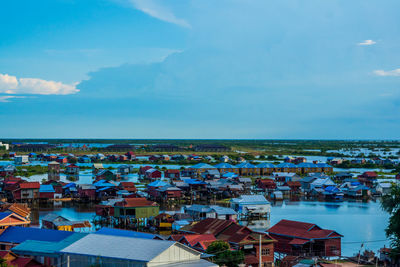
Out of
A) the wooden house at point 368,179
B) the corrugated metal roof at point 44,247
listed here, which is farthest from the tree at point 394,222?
the wooden house at point 368,179

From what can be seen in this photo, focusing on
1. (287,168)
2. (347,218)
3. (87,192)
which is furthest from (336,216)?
(287,168)

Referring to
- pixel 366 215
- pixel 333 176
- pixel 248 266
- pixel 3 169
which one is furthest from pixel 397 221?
pixel 3 169

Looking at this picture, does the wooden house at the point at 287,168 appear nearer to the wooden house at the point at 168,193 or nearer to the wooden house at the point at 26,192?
the wooden house at the point at 168,193

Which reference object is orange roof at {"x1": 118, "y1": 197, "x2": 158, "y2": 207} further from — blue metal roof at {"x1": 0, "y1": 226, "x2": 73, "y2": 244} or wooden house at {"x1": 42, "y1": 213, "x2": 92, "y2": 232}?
blue metal roof at {"x1": 0, "y1": 226, "x2": 73, "y2": 244}

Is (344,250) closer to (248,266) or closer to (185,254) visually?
(248,266)

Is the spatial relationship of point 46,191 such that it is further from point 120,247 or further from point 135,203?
point 120,247
